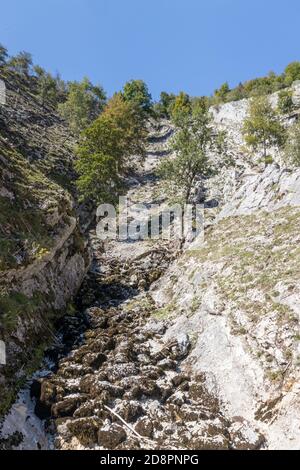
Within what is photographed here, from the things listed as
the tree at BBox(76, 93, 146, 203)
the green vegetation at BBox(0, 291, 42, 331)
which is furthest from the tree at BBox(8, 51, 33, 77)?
the green vegetation at BBox(0, 291, 42, 331)

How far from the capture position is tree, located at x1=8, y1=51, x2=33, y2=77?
9072cm

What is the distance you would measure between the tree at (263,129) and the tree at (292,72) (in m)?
39.1

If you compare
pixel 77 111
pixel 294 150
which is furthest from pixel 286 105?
pixel 77 111

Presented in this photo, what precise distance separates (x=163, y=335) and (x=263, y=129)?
43180 mm

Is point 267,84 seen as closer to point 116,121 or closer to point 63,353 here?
point 116,121

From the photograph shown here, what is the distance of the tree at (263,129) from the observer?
52.7 meters

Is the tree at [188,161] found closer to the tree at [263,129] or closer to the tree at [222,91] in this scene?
the tree at [263,129]

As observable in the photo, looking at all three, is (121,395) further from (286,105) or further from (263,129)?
(286,105)

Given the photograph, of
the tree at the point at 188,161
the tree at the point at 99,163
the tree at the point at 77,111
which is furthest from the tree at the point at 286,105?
the tree at the point at 99,163

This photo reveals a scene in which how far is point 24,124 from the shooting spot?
4656cm

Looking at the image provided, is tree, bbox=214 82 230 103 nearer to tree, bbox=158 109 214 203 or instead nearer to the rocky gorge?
tree, bbox=158 109 214 203

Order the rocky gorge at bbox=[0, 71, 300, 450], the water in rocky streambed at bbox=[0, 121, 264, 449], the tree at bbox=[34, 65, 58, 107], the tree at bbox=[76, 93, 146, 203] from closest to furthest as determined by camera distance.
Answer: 1. the water in rocky streambed at bbox=[0, 121, 264, 449]
2. the rocky gorge at bbox=[0, 71, 300, 450]
3. the tree at bbox=[76, 93, 146, 203]
4. the tree at bbox=[34, 65, 58, 107]

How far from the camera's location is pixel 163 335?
18.7 metres

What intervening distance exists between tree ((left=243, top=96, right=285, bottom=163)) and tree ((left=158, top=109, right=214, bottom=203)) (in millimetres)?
13912
